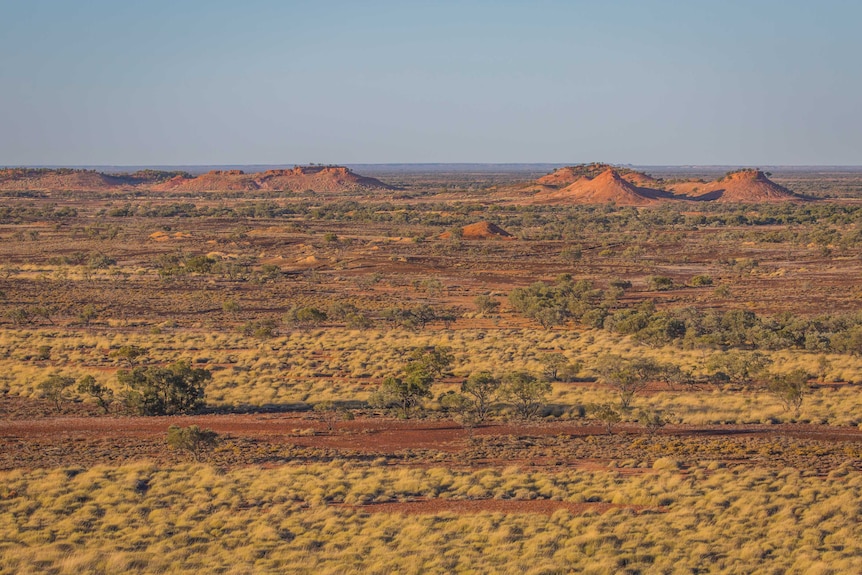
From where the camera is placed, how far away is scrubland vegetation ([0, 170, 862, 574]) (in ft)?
41.9

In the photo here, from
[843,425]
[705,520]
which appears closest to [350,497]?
[705,520]

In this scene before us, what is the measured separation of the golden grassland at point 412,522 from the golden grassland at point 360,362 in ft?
22.3

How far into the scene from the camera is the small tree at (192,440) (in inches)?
714

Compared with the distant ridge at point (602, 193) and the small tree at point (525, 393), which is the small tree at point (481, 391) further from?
the distant ridge at point (602, 193)

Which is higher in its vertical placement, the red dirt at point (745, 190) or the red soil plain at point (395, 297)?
the red dirt at point (745, 190)

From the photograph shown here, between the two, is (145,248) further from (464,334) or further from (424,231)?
(464,334)

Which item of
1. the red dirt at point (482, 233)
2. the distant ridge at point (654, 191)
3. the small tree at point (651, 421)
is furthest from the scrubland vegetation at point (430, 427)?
the distant ridge at point (654, 191)

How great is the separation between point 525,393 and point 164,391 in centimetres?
993

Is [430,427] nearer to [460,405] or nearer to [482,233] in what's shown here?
[460,405]

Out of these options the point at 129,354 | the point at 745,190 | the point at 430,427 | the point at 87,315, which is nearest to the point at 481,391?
the point at 430,427

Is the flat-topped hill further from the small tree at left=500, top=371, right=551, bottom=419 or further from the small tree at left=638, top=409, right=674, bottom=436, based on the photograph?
the small tree at left=638, top=409, right=674, bottom=436

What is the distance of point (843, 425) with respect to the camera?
2100 centimetres

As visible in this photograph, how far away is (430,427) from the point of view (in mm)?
21266

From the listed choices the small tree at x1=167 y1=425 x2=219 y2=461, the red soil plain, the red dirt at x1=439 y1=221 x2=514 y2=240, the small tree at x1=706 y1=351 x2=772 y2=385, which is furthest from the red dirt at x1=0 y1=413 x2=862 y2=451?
the red dirt at x1=439 y1=221 x2=514 y2=240
